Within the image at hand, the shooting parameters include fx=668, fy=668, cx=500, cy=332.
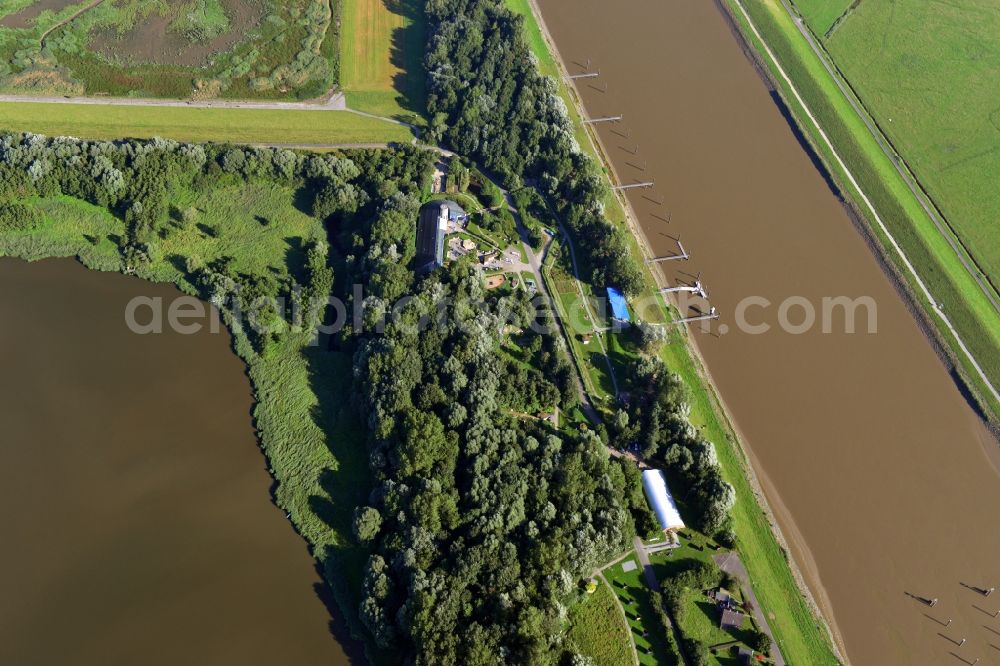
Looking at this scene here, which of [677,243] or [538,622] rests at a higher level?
[677,243]

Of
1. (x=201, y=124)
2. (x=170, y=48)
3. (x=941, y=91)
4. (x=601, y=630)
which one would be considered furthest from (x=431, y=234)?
(x=941, y=91)

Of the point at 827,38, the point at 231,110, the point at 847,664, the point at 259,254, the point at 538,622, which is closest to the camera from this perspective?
the point at 538,622

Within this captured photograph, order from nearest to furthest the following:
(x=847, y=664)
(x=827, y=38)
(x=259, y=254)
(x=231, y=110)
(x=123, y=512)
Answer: (x=847, y=664) → (x=123, y=512) → (x=259, y=254) → (x=231, y=110) → (x=827, y=38)

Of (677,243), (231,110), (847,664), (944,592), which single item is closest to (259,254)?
(231,110)

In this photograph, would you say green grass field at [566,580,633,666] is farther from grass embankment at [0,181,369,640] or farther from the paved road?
grass embankment at [0,181,369,640]

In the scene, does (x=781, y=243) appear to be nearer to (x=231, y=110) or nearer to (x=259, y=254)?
(x=259, y=254)

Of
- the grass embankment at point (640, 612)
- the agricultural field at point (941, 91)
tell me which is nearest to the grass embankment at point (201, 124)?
the grass embankment at point (640, 612)

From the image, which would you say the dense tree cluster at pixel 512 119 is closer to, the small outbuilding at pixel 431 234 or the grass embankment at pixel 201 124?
the grass embankment at pixel 201 124
